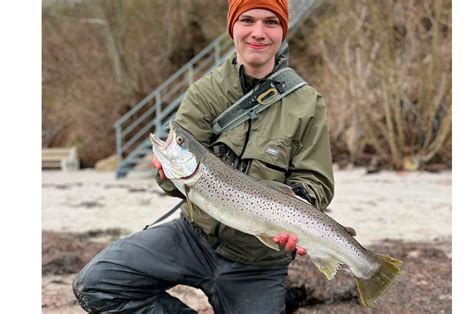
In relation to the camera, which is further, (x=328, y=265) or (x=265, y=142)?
(x=265, y=142)

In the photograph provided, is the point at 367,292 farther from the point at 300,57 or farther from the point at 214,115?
the point at 300,57

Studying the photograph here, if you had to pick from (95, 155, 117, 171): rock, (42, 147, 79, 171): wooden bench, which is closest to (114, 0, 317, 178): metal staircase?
(95, 155, 117, 171): rock

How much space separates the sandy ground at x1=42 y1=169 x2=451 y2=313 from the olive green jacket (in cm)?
98

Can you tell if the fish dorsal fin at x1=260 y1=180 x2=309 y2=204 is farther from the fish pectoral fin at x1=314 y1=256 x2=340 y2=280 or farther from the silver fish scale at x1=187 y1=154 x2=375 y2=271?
the fish pectoral fin at x1=314 y1=256 x2=340 y2=280

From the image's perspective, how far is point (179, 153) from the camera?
9.18ft

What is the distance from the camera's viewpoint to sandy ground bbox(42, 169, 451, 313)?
5906mm

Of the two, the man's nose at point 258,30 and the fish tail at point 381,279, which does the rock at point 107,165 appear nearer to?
the man's nose at point 258,30

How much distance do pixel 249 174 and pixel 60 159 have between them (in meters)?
13.5

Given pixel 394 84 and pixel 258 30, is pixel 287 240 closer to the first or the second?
pixel 258 30

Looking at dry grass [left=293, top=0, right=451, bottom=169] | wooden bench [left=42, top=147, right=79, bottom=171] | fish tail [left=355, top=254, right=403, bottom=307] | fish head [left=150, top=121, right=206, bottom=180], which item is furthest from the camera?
wooden bench [left=42, top=147, right=79, bottom=171]

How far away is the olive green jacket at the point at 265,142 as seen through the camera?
3.15 meters

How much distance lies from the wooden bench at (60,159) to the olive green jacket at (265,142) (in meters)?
13.0

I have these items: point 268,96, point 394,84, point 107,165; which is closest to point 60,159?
point 107,165

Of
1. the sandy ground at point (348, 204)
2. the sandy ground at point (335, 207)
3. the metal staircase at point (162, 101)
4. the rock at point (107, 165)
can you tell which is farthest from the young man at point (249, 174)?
the rock at point (107, 165)
